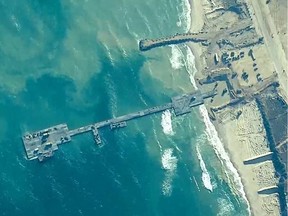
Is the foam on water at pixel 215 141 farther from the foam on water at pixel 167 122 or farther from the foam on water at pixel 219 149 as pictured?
the foam on water at pixel 167 122

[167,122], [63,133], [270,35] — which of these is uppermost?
[270,35]

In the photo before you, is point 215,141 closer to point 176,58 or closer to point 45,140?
point 176,58

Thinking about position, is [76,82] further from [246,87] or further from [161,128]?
[246,87]

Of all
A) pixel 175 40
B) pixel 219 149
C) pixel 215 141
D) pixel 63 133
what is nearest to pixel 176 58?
pixel 175 40

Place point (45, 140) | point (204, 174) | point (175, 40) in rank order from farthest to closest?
point (204, 174)
point (175, 40)
point (45, 140)

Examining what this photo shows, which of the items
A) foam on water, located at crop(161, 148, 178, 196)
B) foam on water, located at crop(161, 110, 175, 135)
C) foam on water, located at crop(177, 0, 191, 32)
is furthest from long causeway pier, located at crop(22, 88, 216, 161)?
foam on water, located at crop(177, 0, 191, 32)

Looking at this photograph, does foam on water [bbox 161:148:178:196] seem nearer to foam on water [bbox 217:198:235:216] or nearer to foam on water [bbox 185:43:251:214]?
foam on water [bbox 185:43:251:214]

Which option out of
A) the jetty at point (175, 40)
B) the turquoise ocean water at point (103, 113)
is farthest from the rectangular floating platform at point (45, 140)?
the jetty at point (175, 40)
